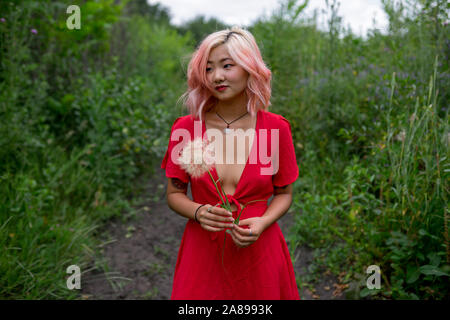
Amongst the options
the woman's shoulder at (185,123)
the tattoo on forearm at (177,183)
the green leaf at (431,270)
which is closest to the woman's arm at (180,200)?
the tattoo on forearm at (177,183)

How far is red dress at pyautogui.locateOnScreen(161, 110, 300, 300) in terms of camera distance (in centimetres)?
154

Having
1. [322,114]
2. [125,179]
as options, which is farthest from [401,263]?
[125,179]

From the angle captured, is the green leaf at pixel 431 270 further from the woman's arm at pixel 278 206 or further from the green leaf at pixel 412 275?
the woman's arm at pixel 278 206

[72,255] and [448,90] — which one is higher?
[448,90]

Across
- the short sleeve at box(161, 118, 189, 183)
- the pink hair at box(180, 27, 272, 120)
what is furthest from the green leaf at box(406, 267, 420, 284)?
the short sleeve at box(161, 118, 189, 183)

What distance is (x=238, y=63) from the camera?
1.53m

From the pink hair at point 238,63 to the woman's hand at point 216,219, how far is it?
1.44 feet

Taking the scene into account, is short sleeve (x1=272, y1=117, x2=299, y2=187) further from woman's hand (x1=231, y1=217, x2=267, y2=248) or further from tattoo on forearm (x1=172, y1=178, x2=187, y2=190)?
tattoo on forearm (x1=172, y1=178, x2=187, y2=190)

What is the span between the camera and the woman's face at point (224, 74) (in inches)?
60.5

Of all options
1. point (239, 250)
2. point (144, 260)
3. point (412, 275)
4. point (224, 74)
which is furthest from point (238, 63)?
point (144, 260)

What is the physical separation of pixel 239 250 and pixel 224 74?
710mm

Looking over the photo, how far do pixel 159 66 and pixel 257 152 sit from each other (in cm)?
632

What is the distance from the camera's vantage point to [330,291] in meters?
2.80

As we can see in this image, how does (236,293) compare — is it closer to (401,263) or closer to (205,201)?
(205,201)
